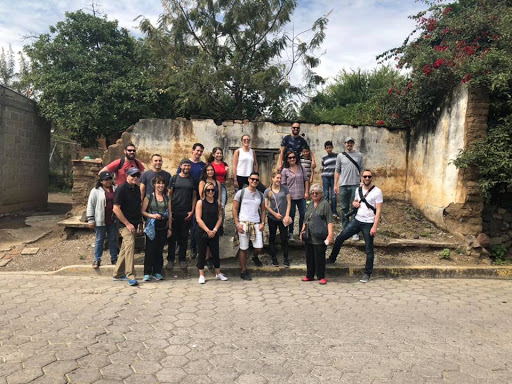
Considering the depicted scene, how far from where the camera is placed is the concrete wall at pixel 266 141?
10070 millimetres

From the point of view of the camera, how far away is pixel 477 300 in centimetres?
524

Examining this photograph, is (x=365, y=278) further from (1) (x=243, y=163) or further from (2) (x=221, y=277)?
(1) (x=243, y=163)

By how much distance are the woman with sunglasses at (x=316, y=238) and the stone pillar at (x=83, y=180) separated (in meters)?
5.71

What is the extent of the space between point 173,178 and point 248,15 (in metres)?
9.04

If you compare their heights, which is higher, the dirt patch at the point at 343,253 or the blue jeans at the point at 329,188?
the blue jeans at the point at 329,188

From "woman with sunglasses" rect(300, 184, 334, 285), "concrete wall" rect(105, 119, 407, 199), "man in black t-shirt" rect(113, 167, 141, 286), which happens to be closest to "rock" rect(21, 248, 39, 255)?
"man in black t-shirt" rect(113, 167, 141, 286)

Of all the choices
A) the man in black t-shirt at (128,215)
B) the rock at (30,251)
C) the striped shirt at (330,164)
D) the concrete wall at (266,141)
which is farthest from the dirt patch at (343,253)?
the concrete wall at (266,141)

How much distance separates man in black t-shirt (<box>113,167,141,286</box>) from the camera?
18.6 feet

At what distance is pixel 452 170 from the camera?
7.84m

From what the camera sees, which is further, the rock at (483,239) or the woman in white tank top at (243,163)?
the rock at (483,239)

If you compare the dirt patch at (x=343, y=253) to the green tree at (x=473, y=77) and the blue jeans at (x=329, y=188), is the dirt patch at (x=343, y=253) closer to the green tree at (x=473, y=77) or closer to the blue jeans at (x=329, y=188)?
the blue jeans at (x=329, y=188)

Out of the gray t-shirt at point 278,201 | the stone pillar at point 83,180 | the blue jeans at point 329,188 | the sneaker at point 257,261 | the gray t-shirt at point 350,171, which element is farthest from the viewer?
the stone pillar at point 83,180

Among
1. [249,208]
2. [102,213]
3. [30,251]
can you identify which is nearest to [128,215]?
[102,213]

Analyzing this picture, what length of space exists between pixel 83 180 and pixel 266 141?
4752 mm
